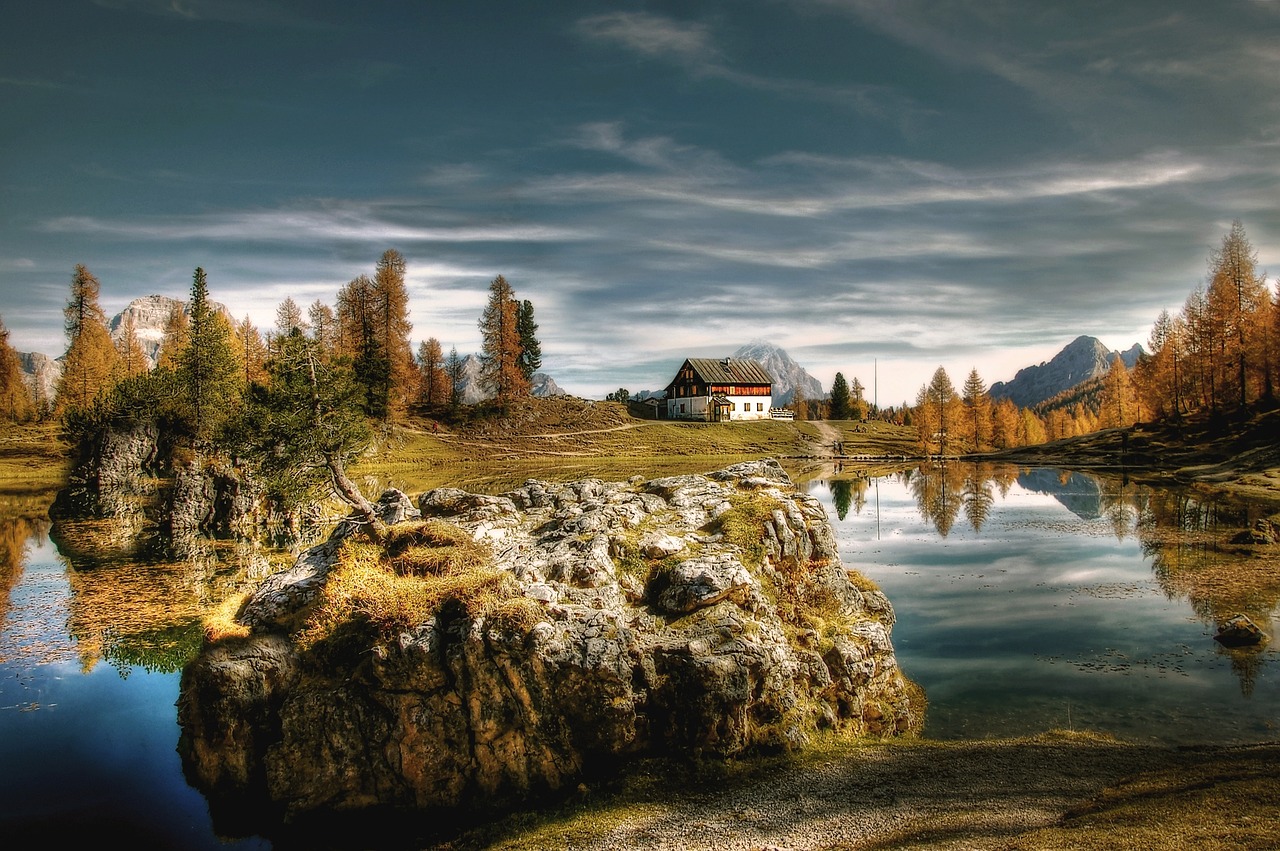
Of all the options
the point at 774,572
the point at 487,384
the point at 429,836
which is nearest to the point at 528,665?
the point at 429,836

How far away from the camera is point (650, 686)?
53.7 ft

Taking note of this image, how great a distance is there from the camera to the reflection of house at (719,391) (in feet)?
490

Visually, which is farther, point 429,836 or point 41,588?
point 41,588

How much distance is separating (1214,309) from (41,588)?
126m

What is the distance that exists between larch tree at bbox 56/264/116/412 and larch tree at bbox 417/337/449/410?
47094mm

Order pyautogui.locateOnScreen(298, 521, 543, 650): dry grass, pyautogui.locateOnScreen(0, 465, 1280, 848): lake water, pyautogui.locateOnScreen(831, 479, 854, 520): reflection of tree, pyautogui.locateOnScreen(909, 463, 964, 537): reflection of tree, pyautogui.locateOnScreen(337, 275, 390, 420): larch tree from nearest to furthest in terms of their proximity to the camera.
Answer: pyautogui.locateOnScreen(298, 521, 543, 650): dry grass → pyautogui.locateOnScreen(0, 465, 1280, 848): lake water → pyautogui.locateOnScreen(909, 463, 964, 537): reflection of tree → pyautogui.locateOnScreen(831, 479, 854, 520): reflection of tree → pyautogui.locateOnScreen(337, 275, 390, 420): larch tree

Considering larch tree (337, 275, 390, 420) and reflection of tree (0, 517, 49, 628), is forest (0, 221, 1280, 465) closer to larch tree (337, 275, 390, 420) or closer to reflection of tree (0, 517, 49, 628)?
larch tree (337, 275, 390, 420)

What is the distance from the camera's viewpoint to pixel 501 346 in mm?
116688

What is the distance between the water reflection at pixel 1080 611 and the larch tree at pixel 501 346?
73945mm

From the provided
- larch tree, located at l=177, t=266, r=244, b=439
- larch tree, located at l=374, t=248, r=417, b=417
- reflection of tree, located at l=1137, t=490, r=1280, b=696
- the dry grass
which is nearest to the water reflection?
reflection of tree, located at l=1137, t=490, r=1280, b=696

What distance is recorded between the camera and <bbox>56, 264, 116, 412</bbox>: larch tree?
296 feet

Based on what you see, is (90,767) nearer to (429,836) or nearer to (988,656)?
(429,836)

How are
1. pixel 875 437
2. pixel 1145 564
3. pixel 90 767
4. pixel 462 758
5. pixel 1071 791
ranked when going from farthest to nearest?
pixel 875 437
pixel 1145 564
pixel 90 767
pixel 462 758
pixel 1071 791

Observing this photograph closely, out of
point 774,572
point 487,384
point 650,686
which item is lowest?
point 650,686
